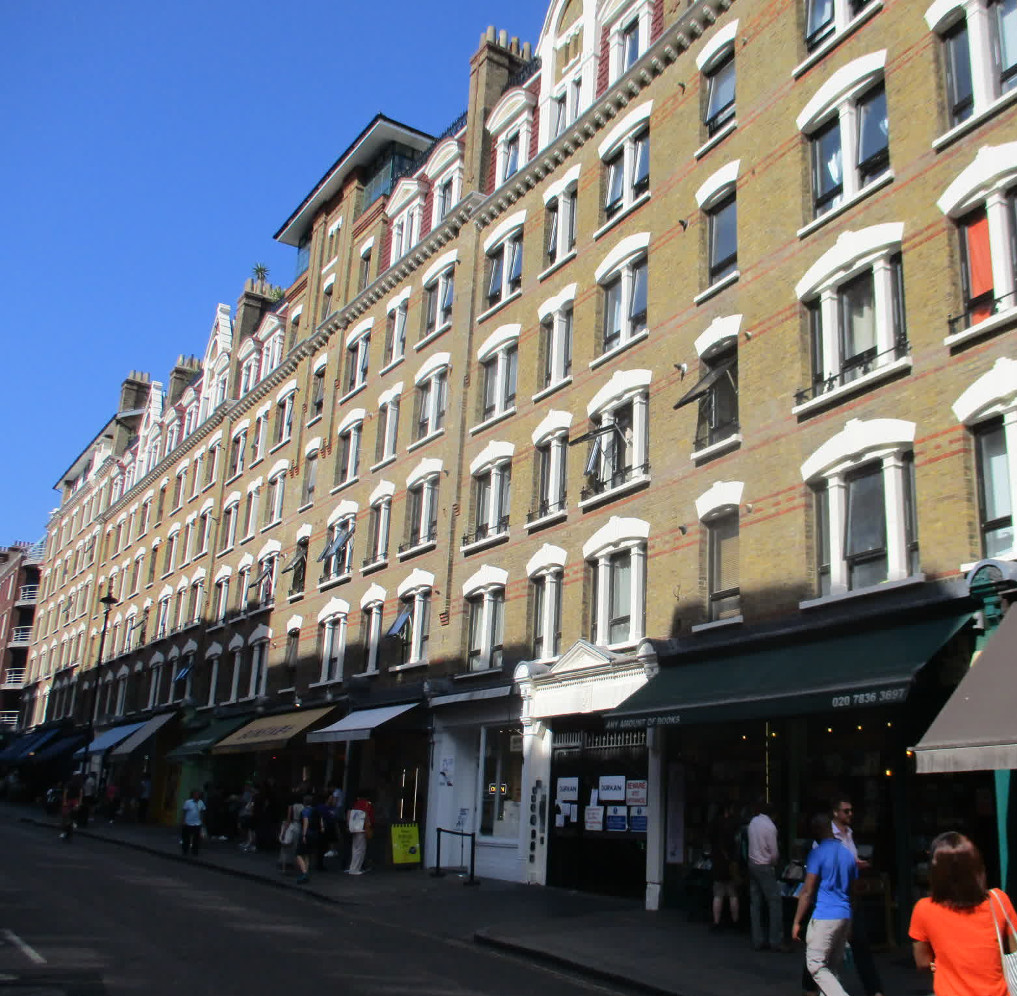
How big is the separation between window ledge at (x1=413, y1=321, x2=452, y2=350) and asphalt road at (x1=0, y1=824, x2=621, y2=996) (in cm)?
1449

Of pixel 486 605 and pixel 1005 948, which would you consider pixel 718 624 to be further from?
pixel 1005 948

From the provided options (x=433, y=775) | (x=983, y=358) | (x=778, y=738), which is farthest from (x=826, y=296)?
(x=433, y=775)

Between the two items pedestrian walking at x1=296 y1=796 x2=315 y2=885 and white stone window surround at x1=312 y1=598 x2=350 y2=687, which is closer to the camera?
pedestrian walking at x1=296 y1=796 x2=315 y2=885

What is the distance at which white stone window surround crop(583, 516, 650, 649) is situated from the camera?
1847 cm

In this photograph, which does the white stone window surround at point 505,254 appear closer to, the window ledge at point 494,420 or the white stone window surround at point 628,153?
the window ledge at point 494,420

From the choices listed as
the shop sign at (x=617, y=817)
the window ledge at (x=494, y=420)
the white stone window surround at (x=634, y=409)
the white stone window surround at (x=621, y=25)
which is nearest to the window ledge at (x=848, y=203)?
the white stone window surround at (x=634, y=409)

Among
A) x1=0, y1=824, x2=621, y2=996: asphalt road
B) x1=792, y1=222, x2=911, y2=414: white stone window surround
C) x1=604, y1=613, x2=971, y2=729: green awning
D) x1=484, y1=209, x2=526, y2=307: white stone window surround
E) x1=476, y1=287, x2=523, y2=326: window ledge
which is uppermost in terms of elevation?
x1=484, y1=209, x2=526, y2=307: white stone window surround

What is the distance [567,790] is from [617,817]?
1597mm

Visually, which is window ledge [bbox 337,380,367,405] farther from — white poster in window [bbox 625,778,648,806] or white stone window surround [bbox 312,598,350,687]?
white poster in window [bbox 625,778,648,806]

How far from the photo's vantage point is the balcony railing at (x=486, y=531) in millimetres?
23266

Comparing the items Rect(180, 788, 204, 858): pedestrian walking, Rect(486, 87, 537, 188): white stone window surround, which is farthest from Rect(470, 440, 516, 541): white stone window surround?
Rect(180, 788, 204, 858): pedestrian walking

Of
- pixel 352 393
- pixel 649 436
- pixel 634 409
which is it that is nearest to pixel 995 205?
pixel 649 436

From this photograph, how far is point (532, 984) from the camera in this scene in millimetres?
10703

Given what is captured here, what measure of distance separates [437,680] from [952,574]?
13066 millimetres
